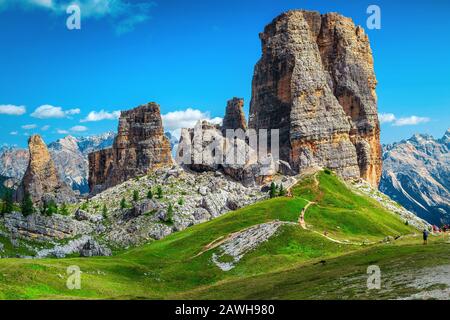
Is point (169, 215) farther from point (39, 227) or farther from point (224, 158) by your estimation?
point (224, 158)

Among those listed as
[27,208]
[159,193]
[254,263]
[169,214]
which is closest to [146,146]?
[159,193]

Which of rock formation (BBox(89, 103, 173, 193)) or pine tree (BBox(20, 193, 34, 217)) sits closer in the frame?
pine tree (BBox(20, 193, 34, 217))

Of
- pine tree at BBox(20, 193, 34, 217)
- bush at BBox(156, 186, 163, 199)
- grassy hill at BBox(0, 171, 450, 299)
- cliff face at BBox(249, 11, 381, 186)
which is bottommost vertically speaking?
grassy hill at BBox(0, 171, 450, 299)

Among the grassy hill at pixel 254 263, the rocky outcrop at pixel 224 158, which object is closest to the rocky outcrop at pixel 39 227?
the grassy hill at pixel 254 263

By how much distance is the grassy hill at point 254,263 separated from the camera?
2105 inches

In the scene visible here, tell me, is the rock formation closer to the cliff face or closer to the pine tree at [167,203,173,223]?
the cliff face

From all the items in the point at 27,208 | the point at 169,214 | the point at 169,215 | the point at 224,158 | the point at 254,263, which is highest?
the point at 224,158

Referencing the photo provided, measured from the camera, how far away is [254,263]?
252 feet

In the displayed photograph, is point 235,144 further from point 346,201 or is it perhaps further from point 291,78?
point 346,201

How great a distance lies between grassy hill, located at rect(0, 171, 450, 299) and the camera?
175 feet

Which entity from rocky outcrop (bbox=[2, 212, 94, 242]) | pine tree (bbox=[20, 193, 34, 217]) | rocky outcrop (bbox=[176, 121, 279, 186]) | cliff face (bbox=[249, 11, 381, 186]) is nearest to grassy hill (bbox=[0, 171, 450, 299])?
rocky outcrop (bbox=[2, 212, 94, 242])

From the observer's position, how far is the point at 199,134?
191375 millimetres
